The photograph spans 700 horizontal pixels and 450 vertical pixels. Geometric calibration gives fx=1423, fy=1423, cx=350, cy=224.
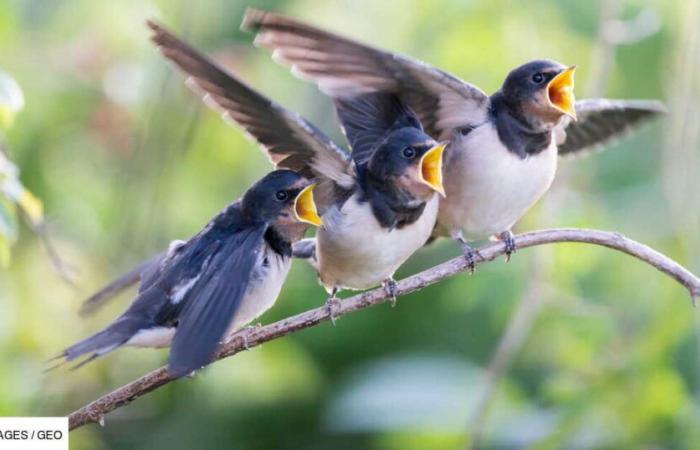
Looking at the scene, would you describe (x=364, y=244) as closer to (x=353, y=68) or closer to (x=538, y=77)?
(x=353, y=68)

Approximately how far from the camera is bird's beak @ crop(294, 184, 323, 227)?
3615 mm

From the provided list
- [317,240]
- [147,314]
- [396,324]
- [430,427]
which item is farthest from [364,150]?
[396,324]

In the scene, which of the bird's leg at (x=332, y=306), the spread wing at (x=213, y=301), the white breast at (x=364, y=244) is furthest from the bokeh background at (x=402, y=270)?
the spread wing at (x=213, y=301)

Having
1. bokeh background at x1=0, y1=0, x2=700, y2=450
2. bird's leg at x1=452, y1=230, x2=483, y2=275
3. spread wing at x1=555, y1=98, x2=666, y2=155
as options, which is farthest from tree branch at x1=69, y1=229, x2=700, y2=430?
spread wing at x1=555, y1=98, x2=666, y2=155

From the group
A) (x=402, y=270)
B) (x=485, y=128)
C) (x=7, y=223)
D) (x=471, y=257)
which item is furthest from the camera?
(x=402, y=270)

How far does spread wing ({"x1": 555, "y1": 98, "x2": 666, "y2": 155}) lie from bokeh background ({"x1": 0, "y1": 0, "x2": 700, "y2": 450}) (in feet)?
0.35

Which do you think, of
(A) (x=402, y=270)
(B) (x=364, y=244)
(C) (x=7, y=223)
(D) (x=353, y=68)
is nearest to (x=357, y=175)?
(B) (x=364, y=244)

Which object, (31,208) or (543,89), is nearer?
(31,208)

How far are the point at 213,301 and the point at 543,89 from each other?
1159 millimetres

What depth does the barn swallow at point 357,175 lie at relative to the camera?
358 cm

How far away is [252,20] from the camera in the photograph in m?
3.21

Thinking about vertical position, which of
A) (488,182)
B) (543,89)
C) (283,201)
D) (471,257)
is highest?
(543,89)

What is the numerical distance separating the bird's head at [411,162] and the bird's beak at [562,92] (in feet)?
1.29

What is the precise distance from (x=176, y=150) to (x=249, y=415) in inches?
59.1
